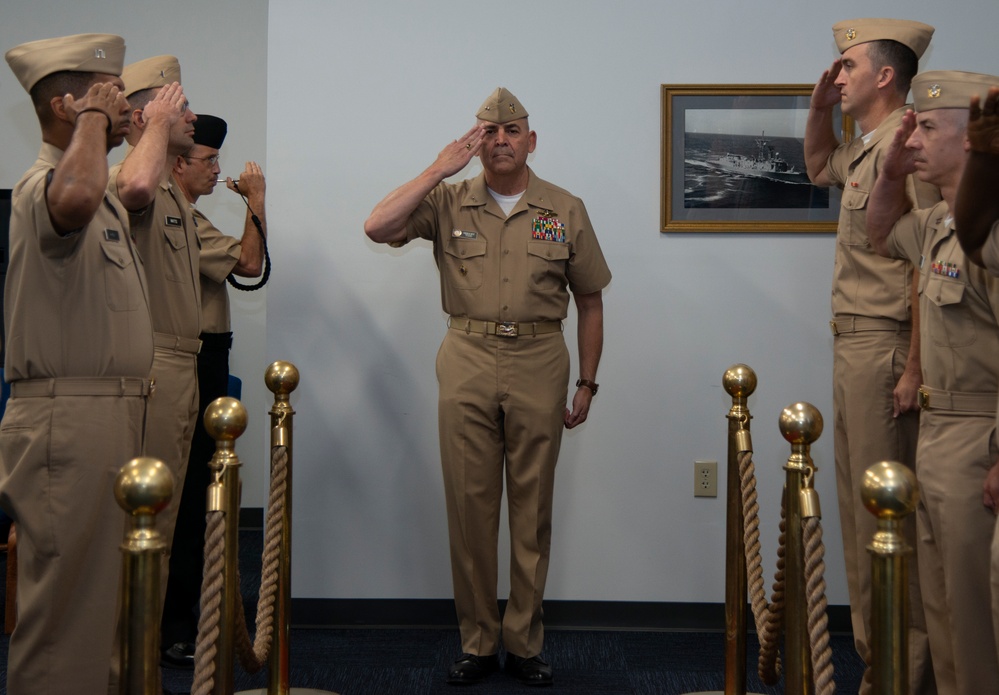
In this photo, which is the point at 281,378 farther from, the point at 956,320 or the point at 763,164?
the point at 763,164

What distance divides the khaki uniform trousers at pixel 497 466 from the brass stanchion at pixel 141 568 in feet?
6.28

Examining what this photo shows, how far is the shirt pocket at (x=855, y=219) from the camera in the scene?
3178 millimetres

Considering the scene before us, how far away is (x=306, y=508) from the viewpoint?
410cm

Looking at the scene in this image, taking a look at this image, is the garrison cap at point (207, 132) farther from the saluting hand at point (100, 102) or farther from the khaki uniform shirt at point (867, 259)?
the khaki uniform shirt at point (867, 259)

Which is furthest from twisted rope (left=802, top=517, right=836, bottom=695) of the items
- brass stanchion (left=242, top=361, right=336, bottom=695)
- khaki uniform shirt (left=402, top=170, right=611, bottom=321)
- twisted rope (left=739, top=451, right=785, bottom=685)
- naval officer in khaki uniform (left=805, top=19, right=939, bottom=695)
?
khaki uniform shirt (left=402, top=170, right=611, bottom=321)

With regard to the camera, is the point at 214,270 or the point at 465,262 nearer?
the point at 465,262

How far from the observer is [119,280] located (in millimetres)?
2520

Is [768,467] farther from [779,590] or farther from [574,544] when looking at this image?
[779,590]

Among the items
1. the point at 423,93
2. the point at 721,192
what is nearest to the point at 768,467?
the point at 721,192

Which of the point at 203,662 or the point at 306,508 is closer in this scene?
the point at 203,662

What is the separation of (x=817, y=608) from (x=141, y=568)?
4.27ft

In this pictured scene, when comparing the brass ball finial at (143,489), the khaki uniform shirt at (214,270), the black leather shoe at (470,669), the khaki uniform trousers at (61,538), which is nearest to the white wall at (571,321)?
the khaki uniform shirt at (214,270)

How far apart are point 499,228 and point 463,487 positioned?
896mm

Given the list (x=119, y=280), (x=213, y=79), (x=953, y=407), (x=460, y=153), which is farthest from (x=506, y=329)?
(x=213, y=79)
